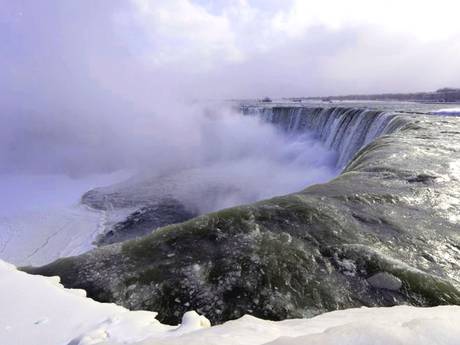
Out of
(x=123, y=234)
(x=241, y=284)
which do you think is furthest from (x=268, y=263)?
(x=123, y=234)

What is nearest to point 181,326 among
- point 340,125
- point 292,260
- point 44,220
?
point 292,260

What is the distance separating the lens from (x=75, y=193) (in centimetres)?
1684

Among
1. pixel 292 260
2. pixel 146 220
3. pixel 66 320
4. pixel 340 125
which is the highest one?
pixel 66 320

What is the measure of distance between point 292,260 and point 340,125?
17645 millimetres

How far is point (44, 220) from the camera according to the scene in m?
12.6

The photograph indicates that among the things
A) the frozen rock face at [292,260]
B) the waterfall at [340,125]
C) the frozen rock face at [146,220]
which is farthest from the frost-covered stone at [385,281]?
the waterfall at [340,125]

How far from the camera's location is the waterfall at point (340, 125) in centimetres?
1636

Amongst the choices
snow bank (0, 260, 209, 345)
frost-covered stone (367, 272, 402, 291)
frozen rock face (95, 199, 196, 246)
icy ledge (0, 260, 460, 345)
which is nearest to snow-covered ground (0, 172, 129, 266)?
frozen rock face (95, 199, 196, 246)

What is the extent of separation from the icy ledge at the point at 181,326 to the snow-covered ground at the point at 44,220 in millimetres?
7230

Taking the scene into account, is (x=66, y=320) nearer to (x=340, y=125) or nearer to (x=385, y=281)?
(x=385, y=281)

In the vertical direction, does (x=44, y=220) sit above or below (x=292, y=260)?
below

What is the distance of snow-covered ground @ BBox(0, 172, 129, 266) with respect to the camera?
33.1ft

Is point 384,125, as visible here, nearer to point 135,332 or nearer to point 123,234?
point 123,234

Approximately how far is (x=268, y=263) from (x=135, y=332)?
177 centimetres
